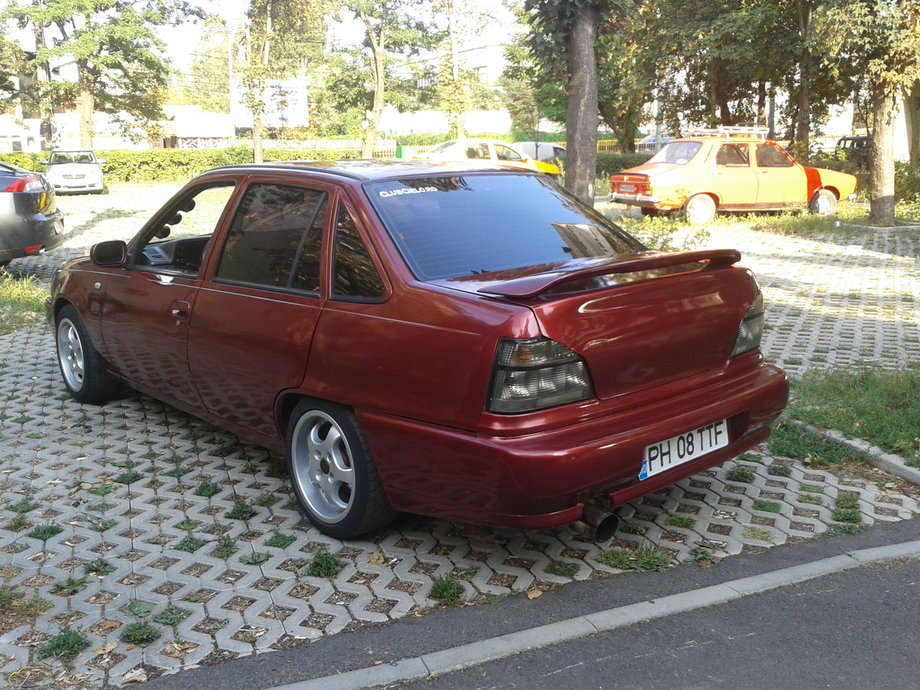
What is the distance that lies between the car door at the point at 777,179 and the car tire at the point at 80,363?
14732 mm

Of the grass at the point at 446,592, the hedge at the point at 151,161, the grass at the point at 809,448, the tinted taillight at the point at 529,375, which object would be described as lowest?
the grass at the point at 446,592

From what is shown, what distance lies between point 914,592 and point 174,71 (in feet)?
144

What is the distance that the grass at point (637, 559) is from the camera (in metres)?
3.84

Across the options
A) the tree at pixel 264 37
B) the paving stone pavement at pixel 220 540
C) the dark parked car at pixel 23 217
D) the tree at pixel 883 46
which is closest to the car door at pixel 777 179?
the tree at pixel 883 46

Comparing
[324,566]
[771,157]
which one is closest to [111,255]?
[324,566]

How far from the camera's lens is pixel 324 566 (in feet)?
12.7

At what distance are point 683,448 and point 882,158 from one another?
1468 centimetres

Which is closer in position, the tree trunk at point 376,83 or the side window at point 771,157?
the side window at point 771,157

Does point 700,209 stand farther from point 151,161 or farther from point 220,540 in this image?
point 151,161

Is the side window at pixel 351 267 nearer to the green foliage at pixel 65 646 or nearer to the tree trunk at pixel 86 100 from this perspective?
the green foliage at pixel 65 646

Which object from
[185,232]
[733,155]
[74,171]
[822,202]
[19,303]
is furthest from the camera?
[74,171]

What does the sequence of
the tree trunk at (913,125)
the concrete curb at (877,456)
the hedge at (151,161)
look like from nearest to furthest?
the concrete curb at (877,456), the tree trunk at (913,125), the hedge at (151,161)

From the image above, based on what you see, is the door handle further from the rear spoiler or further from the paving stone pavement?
the rear spoiler

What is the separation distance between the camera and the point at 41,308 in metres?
10.1
